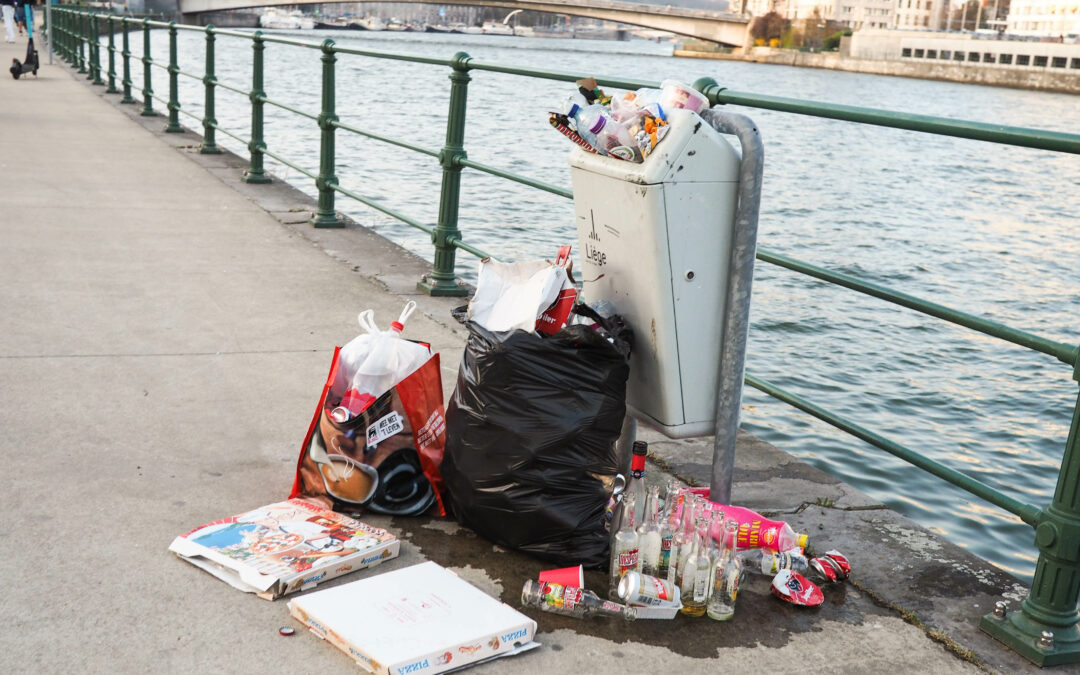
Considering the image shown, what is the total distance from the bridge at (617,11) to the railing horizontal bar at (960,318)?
4925 cm

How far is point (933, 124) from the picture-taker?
2.42 meters

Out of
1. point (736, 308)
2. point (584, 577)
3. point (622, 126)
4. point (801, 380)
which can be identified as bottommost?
point (801, 380)

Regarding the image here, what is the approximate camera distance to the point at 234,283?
5066mm

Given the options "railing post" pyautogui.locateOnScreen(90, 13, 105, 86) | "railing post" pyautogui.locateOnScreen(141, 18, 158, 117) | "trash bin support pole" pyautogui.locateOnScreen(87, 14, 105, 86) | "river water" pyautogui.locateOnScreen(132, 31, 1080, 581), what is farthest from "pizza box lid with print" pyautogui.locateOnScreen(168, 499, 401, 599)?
"railing post" pyautogui.locateOnScreen(90, 13, 105, 86)

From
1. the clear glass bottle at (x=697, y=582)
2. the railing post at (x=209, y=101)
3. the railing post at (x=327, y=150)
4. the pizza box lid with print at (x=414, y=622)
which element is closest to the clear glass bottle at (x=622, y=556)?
the clear glass bottle at (x=697, y=582)

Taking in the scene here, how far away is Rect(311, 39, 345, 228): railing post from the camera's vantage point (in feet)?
20.4

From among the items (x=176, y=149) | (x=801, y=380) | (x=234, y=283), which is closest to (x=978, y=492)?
(x=234, y=283)

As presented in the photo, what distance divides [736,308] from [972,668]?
962mm

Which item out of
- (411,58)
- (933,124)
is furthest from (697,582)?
(411,58)

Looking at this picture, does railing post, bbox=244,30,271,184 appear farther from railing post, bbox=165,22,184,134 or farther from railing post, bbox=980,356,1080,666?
railing post, bbox=980,356,1080,666

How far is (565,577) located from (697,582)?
305 millimetres

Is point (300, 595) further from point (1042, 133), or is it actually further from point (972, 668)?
point (1042, 133)

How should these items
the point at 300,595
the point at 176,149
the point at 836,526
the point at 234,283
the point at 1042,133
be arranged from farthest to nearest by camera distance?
the point at 176,149 < the point at 234,283 < the point at 836,526 < the point at 300,595 < the point at 1042,133

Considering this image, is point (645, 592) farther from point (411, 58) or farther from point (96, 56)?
point (96, 56)
